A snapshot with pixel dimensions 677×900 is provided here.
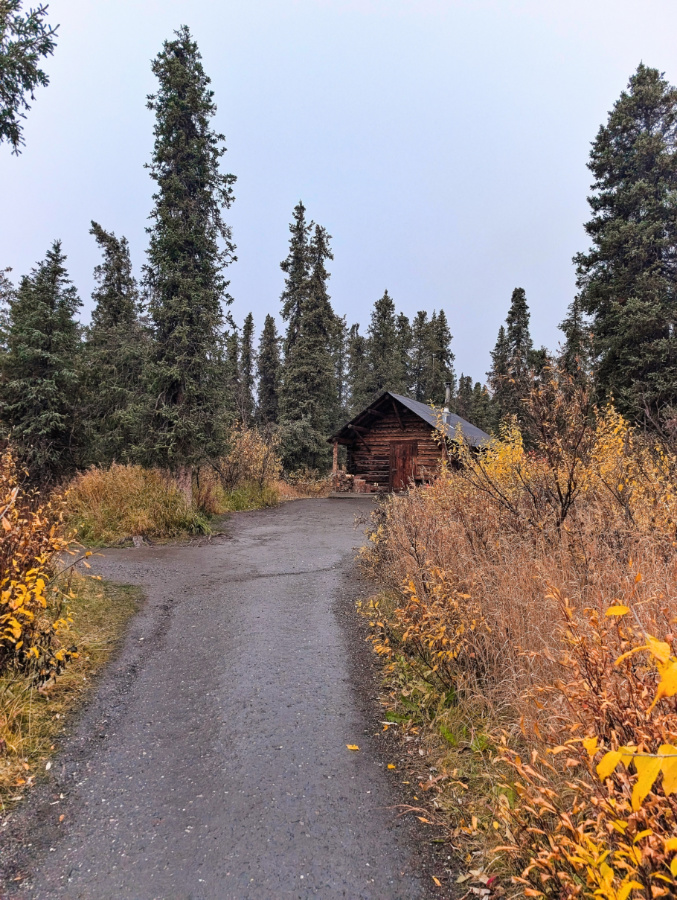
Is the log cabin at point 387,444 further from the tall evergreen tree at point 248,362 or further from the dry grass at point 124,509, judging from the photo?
the tall evergreen tree at point 248,362

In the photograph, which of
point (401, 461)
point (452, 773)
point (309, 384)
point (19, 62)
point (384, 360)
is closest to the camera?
point (452, 773)

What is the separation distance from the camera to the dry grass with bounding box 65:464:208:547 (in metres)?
9.52

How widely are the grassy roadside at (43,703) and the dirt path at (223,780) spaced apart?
14 cm

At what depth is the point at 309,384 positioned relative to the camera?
27156 mm

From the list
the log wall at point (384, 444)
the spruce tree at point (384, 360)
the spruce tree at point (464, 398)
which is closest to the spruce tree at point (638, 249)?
the log wall at point (384, 444)

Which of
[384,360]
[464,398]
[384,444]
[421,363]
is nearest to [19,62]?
[384,444]

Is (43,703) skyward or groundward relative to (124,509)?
groundward

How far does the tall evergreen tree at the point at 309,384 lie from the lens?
2636cm

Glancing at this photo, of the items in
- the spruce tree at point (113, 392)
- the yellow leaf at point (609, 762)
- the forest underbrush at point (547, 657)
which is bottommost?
the forest underbrush at point (547, 657)

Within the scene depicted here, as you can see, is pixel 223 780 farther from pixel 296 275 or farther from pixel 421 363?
pixel 421 363

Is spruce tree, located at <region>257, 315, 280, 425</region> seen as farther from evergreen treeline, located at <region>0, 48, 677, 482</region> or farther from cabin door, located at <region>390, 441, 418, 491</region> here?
cabin door, located at <region>390, 441, 418, 491</region>

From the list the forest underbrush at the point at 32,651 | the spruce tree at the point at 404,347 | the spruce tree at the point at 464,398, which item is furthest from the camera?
the spruce tree at the point at 464,398

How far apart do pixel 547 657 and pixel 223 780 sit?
2.04 metres

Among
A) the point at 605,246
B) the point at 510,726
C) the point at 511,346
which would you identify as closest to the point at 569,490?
the point at 510,726
